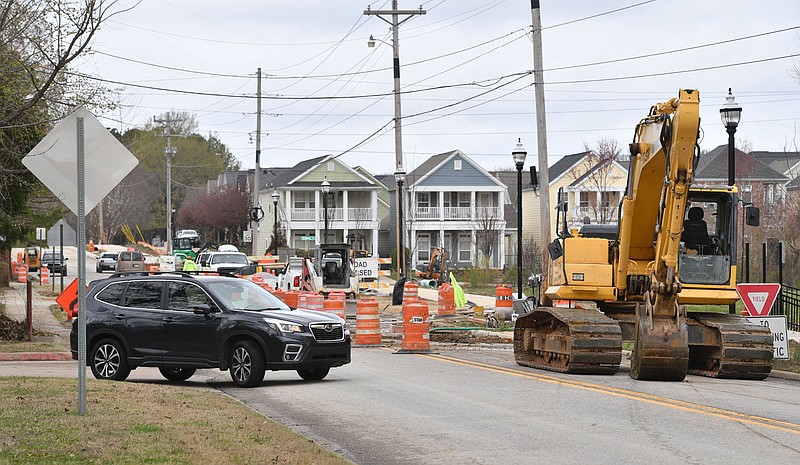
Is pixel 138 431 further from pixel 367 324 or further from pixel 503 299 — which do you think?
pixel 503 299

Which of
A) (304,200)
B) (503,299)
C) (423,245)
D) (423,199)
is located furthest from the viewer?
(304,200)

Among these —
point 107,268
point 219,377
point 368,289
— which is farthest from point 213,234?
point 219,377

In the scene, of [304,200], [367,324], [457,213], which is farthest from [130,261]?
[367,324]

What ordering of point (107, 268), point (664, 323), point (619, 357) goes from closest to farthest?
point (664, 323), point (619, 357), point (107, 268)

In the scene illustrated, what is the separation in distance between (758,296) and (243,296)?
9032mm

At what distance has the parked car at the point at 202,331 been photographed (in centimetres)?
1730

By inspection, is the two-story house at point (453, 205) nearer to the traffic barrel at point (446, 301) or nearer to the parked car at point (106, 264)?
the parked car at point (106, 264)

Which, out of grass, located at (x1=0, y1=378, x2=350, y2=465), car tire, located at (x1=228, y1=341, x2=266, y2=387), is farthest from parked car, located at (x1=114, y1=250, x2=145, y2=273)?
grass, located at (x1=0, y1=378, x2=350, y2=465)

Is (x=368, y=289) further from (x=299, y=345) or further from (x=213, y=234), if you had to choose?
(x=213, y=234)

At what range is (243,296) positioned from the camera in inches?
723

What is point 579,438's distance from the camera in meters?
11.6

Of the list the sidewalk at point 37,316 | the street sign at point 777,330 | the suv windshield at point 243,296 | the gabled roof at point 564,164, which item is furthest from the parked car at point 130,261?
the street sign at point 777,330

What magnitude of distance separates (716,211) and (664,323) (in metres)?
3.50

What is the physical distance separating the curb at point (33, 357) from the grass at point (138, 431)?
795cm
